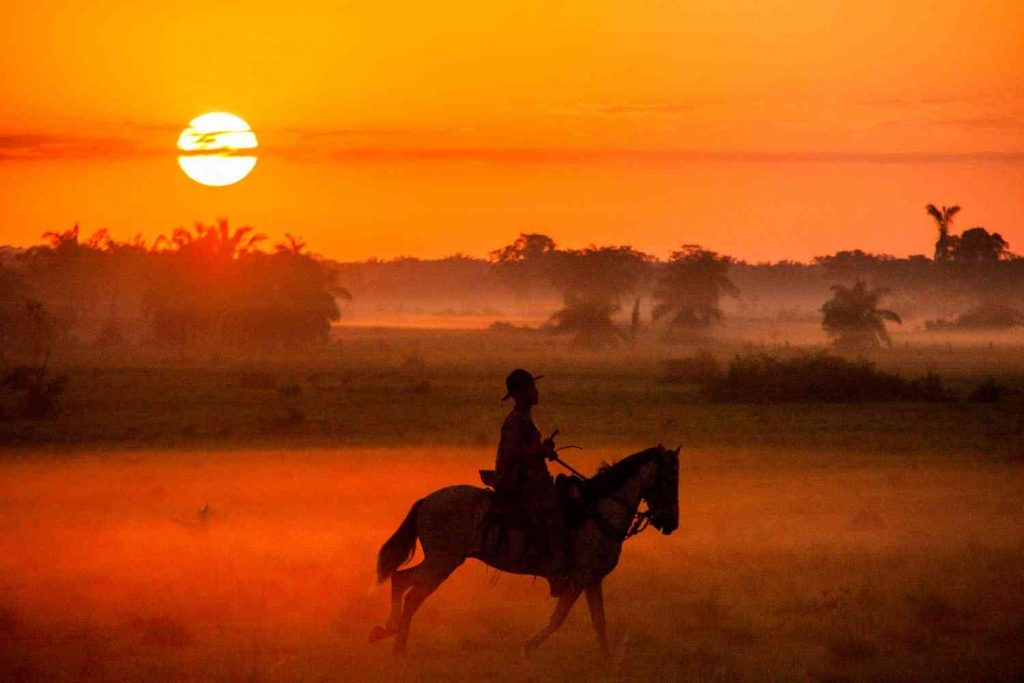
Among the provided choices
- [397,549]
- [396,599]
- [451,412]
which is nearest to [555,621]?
[396,599]

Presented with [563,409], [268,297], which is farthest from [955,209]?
[563,409]

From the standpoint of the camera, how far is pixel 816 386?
148ft

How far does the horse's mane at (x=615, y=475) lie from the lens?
11.2 meters

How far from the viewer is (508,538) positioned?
11.0 metres

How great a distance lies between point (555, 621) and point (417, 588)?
3.28 ft

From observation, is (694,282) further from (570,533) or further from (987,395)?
(570,533)

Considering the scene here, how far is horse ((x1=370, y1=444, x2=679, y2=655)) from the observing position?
11070 mm

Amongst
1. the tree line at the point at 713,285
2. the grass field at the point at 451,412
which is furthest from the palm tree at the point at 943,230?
the grass field at the point at 451,412

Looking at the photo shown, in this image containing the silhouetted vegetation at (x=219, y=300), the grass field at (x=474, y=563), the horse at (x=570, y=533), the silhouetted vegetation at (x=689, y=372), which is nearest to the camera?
the horse at (x=570, y=533)

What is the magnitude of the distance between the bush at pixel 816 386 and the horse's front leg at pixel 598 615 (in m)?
33.3

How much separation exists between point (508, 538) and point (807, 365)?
125 feet

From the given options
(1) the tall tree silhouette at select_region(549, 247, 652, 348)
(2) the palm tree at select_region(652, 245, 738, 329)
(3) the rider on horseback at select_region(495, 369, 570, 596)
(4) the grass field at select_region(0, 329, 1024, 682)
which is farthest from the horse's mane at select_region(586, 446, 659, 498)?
(1) the tall tree silhouette at select_region(549, 247, 652, 348)

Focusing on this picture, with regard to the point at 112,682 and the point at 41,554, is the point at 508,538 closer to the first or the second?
the point at 112,682

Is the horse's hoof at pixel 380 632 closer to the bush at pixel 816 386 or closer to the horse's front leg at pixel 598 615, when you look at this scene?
the horse's front leg at pixel 598 615
